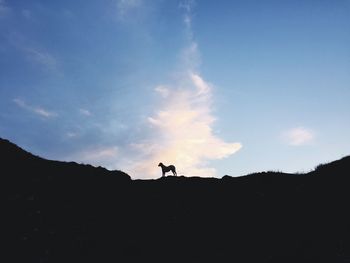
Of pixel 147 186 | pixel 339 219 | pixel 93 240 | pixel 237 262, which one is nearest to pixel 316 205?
pixel 339 219

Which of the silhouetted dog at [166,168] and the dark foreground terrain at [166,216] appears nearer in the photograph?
the dark foreground terrain at [166,216]

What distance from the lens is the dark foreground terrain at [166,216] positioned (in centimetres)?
2298

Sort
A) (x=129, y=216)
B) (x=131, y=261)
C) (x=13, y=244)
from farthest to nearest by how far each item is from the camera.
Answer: (x=129, y=216) → (x=131, y=261) → (x=13, y=244)

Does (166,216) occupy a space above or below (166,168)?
below

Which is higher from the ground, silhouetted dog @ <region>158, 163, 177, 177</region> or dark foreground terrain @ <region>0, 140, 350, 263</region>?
silhouetted dog @ <region>158, 163, 177, 177</region>

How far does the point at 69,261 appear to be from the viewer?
71.1 ft

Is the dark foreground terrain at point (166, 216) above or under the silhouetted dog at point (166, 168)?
under

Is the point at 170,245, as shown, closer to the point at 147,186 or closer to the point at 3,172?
the point at 147,186

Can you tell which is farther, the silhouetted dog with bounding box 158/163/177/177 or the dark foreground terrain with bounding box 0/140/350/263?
the silhouetted dog with bounding box 158/163/177/177

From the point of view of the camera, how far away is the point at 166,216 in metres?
28.5

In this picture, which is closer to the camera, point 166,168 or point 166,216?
point 166,216

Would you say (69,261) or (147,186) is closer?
(69,261)

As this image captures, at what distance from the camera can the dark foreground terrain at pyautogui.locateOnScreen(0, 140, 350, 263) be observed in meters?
23.0

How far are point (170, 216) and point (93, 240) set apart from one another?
23.2 feet
